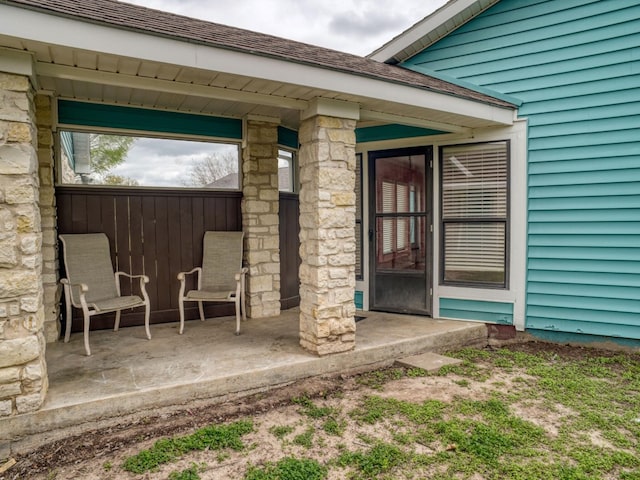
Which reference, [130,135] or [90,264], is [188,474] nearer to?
[90,264]

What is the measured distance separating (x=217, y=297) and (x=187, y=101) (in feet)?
6.63

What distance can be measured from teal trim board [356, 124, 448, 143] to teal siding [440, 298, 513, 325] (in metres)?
1.98

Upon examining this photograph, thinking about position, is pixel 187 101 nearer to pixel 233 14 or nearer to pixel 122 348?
pixel 122 348

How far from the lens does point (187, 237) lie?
4852 millimetres

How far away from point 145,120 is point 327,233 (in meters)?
2.46

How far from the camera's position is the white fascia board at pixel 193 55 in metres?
2.34

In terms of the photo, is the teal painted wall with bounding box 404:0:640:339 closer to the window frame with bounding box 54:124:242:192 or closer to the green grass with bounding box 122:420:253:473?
the window frame with bounding box 54:124:242:192

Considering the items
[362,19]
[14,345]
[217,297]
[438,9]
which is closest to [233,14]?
[362,19]

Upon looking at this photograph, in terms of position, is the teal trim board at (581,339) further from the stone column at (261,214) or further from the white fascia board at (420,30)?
the white fascia board at (420,30)

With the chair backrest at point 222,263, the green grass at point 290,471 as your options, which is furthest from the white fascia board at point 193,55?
the green grass at point 290,471

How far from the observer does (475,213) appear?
4840 mm

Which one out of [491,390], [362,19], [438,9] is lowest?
[491,390]

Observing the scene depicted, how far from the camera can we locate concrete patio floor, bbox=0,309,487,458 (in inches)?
104

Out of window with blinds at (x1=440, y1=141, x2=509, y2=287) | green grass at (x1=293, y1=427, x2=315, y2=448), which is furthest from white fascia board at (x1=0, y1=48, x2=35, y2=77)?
window with blinds at (x1=440, y1=141, x2=509, y2=287)
